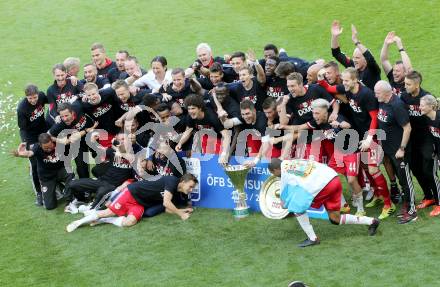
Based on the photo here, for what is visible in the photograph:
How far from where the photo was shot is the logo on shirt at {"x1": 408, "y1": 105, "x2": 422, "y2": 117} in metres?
9.18

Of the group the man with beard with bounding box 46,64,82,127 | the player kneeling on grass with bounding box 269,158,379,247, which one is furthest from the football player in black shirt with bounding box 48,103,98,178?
the player kneeling on grass with bounding box 269,158,379,247

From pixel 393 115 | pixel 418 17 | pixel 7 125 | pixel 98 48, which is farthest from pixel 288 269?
pixel 418 17

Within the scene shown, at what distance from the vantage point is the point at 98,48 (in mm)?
12359

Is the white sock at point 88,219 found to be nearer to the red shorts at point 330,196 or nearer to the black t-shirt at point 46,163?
the black t-shirt at point 46,163

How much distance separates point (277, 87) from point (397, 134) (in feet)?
6.00

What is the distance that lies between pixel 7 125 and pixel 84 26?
5.59 m

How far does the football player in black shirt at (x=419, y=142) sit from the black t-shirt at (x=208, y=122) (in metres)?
2.44

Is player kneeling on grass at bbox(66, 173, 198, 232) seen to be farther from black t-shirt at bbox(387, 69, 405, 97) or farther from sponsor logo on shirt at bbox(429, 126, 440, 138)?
sponsor logo on shirt at bbox(429, 126, 440, 138)

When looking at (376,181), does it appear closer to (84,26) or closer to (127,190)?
(127,190)

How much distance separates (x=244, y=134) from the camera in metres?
10.3

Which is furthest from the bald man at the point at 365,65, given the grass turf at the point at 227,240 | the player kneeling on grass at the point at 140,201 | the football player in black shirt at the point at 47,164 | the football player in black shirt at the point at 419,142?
the football player in black shirt at the point at 47,164

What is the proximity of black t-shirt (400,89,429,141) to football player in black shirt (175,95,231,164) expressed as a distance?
2354mm

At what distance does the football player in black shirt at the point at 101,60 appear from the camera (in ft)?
40.6

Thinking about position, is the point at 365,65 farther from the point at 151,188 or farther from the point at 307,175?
the point at 151,188
